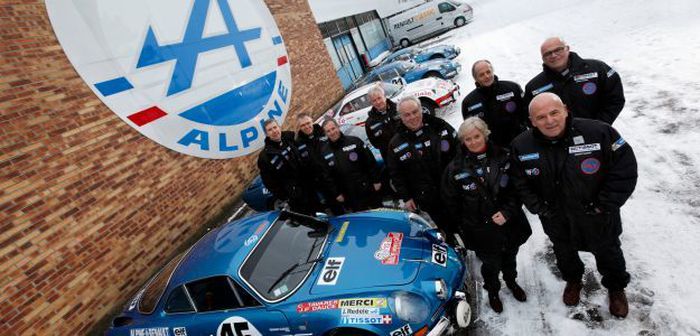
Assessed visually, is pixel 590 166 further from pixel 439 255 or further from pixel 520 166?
pixel 439 255

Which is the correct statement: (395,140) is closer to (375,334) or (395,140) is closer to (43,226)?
(375,334)

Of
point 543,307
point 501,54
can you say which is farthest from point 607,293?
point 501,54

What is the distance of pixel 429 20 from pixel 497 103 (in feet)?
74.0

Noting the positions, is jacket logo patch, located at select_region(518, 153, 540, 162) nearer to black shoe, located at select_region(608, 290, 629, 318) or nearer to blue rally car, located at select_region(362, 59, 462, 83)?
black shoe, located at select_region(608, 290, 629, 318)

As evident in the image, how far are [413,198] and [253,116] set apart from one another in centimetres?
549

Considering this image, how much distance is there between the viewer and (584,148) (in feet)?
8.15

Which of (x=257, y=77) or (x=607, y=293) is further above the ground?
(x=257, y=77)

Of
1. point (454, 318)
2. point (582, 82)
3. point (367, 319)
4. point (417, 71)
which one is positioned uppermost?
point (582, 82)

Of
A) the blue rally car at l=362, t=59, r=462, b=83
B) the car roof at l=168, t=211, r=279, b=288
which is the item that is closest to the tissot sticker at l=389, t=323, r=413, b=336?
the car roof at l=168, t=211, r=279, b=288

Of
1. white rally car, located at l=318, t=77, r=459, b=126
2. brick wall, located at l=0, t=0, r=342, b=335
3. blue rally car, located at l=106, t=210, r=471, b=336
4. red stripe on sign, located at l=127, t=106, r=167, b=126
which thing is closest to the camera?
blue rally car, located at l=106, t=210, r=471, b=336

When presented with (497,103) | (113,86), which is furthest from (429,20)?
(497,103)

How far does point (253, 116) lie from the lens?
853cm

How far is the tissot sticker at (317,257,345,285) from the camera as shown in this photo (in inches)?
122

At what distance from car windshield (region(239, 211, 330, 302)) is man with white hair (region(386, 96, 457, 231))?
1.07 m
